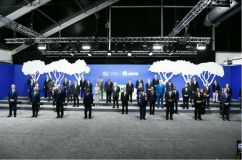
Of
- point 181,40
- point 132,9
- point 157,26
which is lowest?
point 181,40

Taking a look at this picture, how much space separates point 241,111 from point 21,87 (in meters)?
15.5

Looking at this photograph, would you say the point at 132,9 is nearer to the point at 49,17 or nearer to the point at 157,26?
the point at 157,26

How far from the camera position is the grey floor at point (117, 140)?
4396mm

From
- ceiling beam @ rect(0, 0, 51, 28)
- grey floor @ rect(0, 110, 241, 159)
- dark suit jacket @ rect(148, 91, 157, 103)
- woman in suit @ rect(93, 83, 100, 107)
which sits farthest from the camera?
ceiling beam @ rect(0, 0, 51, 28)

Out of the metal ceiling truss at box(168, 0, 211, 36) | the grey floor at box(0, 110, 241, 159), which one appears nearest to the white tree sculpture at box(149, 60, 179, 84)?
the metal ceiling truss at box(168, 0, 211, 36)

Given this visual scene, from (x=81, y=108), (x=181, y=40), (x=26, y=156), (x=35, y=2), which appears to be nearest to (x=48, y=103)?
(x=81, y=108)

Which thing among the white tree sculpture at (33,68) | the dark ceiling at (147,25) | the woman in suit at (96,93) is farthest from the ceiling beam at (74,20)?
the woman in suit at (96,93)

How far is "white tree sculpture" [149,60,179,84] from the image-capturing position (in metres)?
14.4

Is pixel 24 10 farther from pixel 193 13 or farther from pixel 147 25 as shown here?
pixel 193 13

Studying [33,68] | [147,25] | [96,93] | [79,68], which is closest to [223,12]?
[96,93]

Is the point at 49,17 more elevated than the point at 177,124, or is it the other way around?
the point at 49,17

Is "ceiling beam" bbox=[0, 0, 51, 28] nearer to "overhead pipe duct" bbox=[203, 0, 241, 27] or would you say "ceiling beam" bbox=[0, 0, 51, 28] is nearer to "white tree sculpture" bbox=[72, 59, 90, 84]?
"white tree sculpture" bbox=[72, 59, 90, 84]

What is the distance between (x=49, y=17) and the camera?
13.4 metres

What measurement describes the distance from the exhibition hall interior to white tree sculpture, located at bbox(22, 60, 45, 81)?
80 mm
